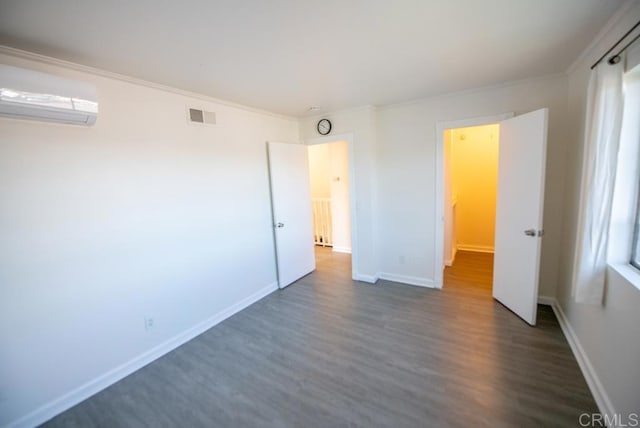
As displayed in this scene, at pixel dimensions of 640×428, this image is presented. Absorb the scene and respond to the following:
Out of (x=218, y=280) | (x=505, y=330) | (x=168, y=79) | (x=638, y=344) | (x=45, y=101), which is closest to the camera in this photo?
(x=638, y=344)

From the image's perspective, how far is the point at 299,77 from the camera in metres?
2.29

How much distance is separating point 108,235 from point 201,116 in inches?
54.0

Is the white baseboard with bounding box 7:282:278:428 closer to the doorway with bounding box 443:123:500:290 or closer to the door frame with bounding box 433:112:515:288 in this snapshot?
the door frame with bounding box 433:112:515:288

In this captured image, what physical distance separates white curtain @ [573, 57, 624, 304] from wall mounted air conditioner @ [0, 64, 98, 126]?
10.4ft

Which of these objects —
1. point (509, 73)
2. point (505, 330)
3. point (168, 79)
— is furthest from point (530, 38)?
point (168, 79)

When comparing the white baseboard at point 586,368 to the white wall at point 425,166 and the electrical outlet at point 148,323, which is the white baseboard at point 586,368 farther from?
the electrical outlet at point 148,323

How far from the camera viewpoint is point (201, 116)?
2.65 metres

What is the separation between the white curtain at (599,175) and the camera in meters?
1.53

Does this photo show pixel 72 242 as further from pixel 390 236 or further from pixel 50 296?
pixel 390 236

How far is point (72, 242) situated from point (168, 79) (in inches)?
56.7

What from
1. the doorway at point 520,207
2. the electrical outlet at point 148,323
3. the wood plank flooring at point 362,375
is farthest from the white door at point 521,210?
the electrical outlet at point 148,323

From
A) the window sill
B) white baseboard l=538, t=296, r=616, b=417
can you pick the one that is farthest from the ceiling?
white baseboard l=538, t=296, r=616, b=417

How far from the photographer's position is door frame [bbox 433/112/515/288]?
9.60 feet

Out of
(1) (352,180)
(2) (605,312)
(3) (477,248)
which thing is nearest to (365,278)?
(1) (352,180)
